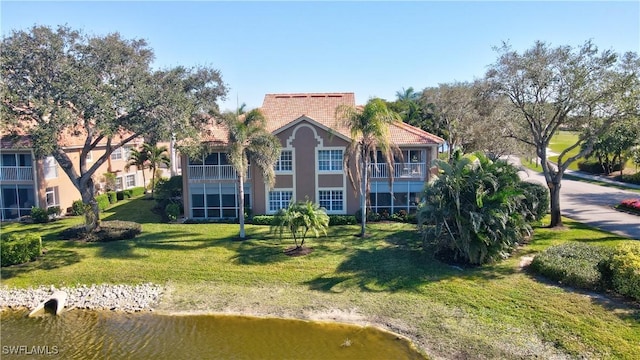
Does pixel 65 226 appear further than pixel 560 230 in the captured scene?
Yes

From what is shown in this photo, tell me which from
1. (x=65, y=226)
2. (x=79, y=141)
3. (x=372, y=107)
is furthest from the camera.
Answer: (x=79, y=141)

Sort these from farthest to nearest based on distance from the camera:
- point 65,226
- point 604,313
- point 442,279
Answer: point 65,226 → point 442,279 → point 604,313

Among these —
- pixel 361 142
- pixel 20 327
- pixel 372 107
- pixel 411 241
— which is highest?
pixel 372 107

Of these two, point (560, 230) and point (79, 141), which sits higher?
point (79, 141)

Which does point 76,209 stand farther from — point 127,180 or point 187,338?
point 187,338

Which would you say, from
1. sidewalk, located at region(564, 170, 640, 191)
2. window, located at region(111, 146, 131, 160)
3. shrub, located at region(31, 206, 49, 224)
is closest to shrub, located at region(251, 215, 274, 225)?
shrub, located at region(31, 206, 49, 224)

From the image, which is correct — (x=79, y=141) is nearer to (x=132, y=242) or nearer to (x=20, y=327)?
(x=132, y=242)

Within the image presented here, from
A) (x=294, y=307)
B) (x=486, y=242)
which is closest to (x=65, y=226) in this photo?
(x=294, y=307)
